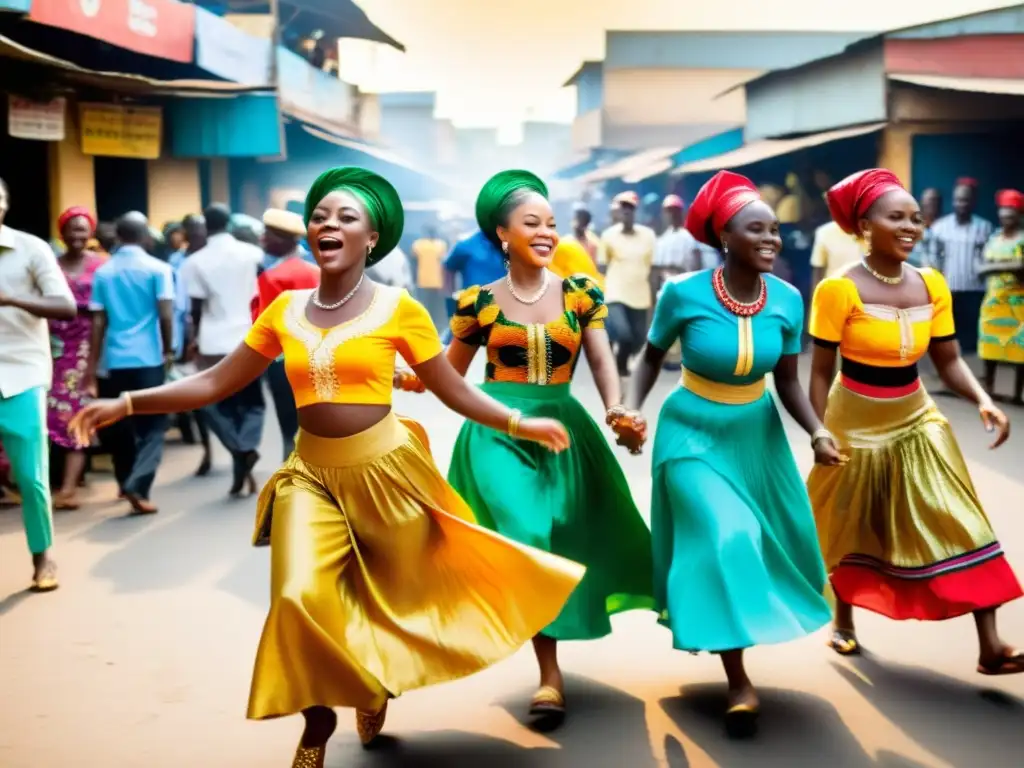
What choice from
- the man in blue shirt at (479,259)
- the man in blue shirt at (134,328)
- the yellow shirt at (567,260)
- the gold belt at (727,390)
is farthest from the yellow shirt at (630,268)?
the gold belt at (727,390)

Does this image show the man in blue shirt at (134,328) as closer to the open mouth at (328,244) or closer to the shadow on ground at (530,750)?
the shadow on ground at (530,750)

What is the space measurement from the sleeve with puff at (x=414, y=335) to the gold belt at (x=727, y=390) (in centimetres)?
114

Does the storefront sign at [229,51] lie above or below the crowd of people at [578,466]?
above

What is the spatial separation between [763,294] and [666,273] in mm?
11141

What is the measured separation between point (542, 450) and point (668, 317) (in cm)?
70

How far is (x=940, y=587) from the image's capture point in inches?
193

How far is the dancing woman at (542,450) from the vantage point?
190 inches

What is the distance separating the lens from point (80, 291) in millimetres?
9023

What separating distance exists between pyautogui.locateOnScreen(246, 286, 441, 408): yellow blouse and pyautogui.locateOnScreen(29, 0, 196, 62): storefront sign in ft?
30.1

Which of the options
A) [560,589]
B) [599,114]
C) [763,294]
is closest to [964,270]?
[763,294]

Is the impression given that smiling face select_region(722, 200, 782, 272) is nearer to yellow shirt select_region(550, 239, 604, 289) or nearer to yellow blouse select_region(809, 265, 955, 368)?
yellow blouse select_region(809, 265, 955, 368)

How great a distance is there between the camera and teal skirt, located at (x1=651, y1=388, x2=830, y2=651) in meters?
4.43

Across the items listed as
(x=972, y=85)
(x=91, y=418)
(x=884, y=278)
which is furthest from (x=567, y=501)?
(x=972, y=85)

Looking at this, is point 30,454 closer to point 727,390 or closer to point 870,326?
point 727,390
